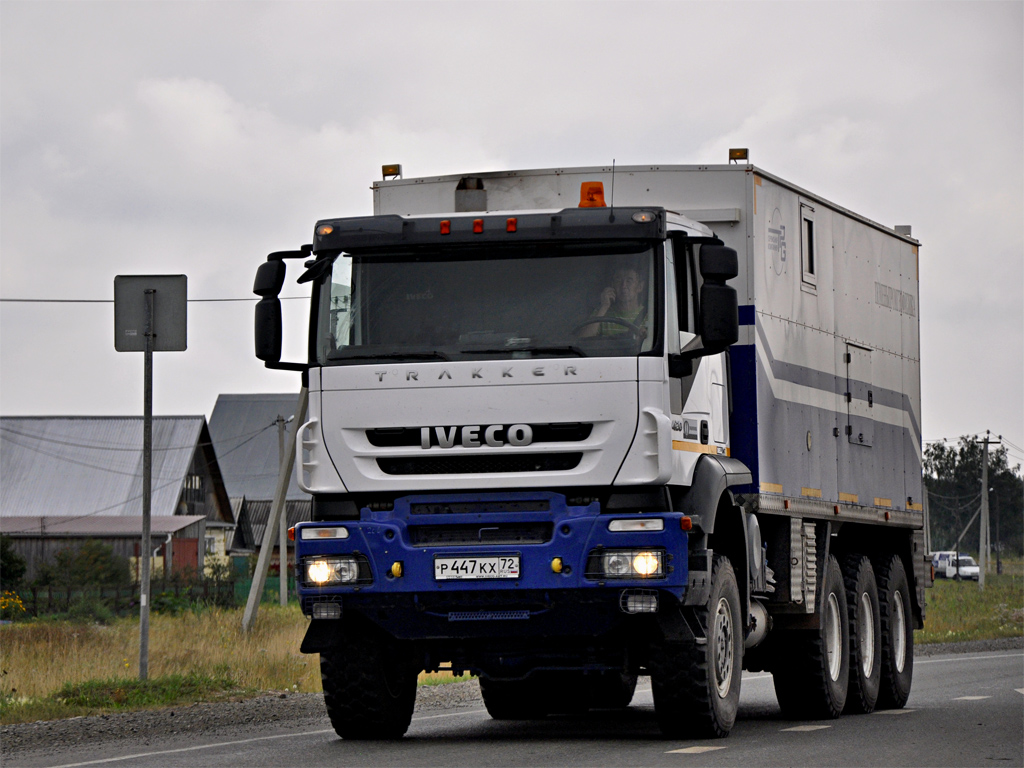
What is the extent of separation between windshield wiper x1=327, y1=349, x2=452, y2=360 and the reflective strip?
1531 millimetres

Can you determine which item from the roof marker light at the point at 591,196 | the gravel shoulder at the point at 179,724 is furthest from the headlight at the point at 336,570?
the roof marker light at the point at 591,196

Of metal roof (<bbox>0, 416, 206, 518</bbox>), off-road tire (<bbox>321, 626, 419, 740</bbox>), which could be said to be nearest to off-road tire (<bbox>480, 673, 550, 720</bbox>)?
off-road tire (<bbox>321, 626, 419, 740</bbox>)

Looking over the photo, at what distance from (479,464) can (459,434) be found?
224mm

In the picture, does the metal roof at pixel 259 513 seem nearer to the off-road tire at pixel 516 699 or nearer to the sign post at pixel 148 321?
the sign post at pixel 148 321

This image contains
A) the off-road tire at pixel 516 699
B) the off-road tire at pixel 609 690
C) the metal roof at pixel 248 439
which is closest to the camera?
the off-road tire at pixel 516 699

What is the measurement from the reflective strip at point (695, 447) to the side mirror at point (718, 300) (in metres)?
0.65

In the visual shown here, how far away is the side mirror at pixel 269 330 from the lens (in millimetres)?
10570

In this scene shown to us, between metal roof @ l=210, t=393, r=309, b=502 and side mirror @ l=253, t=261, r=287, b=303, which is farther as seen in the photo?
metal roof @ l=210, t=393, r=309, b=502

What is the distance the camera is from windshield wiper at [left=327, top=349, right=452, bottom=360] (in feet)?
33.4

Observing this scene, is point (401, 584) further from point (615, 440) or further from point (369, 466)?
point (615, 440)

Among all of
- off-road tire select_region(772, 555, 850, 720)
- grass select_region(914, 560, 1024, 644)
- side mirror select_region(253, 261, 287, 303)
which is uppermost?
side mirror select_region(253, 261, 287, 303)

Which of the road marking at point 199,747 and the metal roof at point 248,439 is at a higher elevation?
the metal roof at point 248,439

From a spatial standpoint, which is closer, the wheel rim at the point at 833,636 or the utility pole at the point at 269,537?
the wheel rim at the point at 833,636

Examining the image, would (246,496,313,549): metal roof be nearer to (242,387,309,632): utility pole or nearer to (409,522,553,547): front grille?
(242,387,309,632): utility pole
